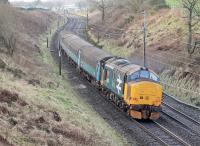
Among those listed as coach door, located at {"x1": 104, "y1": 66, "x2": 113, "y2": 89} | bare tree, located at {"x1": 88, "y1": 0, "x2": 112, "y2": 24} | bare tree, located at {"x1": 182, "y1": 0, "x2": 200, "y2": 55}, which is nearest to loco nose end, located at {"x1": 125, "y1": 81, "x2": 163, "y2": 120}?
coach door, located at {"x1": 104, "y1": 66, "x2": 113, "y2": 89}

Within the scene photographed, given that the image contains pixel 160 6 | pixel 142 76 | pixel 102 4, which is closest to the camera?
pixel 142 76

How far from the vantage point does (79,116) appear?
86.2 feet

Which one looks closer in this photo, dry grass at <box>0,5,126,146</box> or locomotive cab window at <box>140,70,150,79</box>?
dry grass at <box>0,5,126,146</box>

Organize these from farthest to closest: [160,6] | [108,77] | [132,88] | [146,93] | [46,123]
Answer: [160,6], [108,77], [146,93], [132,88], [46,123]

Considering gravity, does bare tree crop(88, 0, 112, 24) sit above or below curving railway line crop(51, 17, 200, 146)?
above

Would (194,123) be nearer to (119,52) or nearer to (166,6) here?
(119,52)

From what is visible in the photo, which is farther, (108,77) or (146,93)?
(108,77)

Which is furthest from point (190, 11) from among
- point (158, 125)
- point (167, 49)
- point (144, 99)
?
point (158, 125)

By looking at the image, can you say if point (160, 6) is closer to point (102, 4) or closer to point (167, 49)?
point (102, 4)

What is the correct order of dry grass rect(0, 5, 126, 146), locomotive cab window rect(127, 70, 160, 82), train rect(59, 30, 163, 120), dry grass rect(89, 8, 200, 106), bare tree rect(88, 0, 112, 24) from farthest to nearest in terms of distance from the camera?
1. bare tree rect(88, 0, 112, 24)
2. dry grass rect(89, 8, 200, 106)
3. locomotive cab window rect(127, 70, 160, 82)
4. train rect(59, 30, 163, 120)
5. dry grass rect(0, 5, 126, 146)

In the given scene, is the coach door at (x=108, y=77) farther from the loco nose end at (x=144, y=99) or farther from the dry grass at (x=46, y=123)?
the loco nose end at (x=144, y=99)

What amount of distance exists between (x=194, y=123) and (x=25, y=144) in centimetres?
1520

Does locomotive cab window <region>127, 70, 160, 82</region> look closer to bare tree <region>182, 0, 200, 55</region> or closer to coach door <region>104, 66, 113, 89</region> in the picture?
coach door <region>104, 66, 113, 89</region>

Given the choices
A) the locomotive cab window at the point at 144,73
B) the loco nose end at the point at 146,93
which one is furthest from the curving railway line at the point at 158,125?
the locomotive cab window at the point at 144,73
